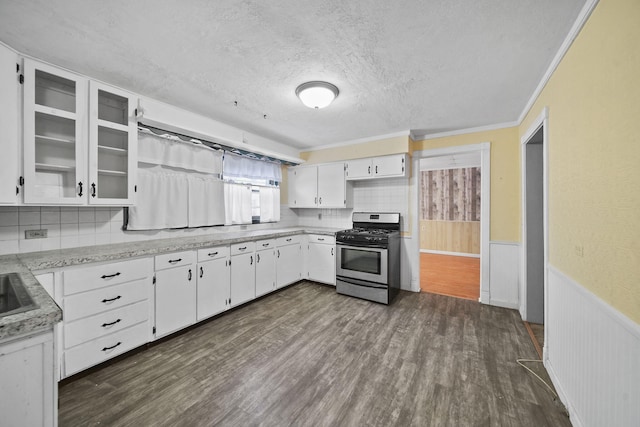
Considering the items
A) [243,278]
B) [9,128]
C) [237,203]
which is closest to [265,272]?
[243,278]

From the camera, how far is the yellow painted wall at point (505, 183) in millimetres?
3176

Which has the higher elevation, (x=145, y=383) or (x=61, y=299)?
(x=61, y=299)

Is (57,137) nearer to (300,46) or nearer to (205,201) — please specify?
(205,201)

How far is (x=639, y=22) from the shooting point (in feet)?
3.21

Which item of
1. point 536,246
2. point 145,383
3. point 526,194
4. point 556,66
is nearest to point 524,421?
point 536,246

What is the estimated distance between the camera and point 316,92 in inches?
87.6

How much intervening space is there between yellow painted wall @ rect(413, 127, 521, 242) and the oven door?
5.02ft

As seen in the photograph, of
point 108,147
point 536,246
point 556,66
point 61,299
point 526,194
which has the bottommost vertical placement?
point 61,299

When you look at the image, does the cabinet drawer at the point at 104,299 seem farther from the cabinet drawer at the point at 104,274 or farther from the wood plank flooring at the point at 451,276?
the wood plank flooring at the point at 451,276

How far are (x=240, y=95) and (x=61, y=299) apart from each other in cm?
221

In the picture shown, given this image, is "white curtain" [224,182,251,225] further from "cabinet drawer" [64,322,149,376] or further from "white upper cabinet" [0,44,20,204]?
"white upper cabinet" [0,44,20,204]

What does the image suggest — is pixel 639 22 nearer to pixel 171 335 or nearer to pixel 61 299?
pixel 61 299

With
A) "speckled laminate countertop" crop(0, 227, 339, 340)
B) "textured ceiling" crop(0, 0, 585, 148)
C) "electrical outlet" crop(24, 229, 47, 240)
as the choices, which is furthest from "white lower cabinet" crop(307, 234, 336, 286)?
"electrical outlet" crop(24, 229, 47, 240)

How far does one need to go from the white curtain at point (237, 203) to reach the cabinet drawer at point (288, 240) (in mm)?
604
